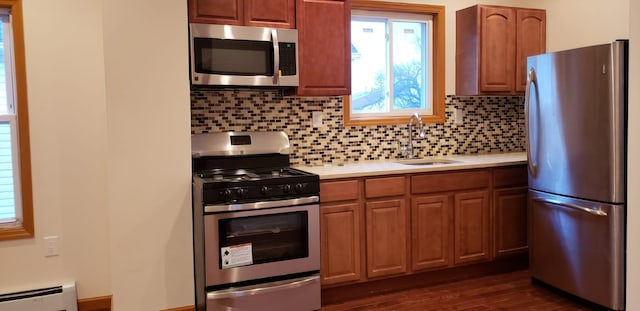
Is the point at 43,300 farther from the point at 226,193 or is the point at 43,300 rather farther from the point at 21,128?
the point at 226,193

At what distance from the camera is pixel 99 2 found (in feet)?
10.3

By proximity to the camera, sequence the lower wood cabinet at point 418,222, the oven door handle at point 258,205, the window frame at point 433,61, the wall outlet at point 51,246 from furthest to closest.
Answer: the window frame at point 433,61 < the lower wood cabinet at point 418,222 < the wall outlet at point 51,246 < the oven door handle at point 258,205

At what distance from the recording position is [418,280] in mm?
3613

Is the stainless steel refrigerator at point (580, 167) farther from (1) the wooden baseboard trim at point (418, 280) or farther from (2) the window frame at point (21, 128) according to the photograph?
(2) the window frame at point (21, 128)

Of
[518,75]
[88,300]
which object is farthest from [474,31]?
[88,300]

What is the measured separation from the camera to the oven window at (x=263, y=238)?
9.23ft

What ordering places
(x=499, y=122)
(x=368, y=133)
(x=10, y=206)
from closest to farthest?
1. (x=10, y=206)
2. (x=368, y=133)
3. (x=499, y=122)

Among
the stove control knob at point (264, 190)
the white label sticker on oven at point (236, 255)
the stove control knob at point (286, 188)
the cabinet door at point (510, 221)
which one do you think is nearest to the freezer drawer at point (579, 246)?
the cabinet door at point (510, 221)

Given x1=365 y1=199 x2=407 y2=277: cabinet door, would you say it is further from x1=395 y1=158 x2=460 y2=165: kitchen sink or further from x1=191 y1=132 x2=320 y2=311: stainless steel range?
x1=395 y1=158 x2=460 y2=165: kitchen sink

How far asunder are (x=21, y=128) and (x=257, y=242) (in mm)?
1615

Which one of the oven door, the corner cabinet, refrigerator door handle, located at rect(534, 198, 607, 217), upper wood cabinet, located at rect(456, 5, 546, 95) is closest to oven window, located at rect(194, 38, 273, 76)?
the oven door

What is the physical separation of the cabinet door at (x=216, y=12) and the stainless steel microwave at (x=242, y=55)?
6 centimetres

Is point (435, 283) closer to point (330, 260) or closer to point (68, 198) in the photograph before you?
point (330, 260)

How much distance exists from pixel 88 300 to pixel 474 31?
3462 mm
